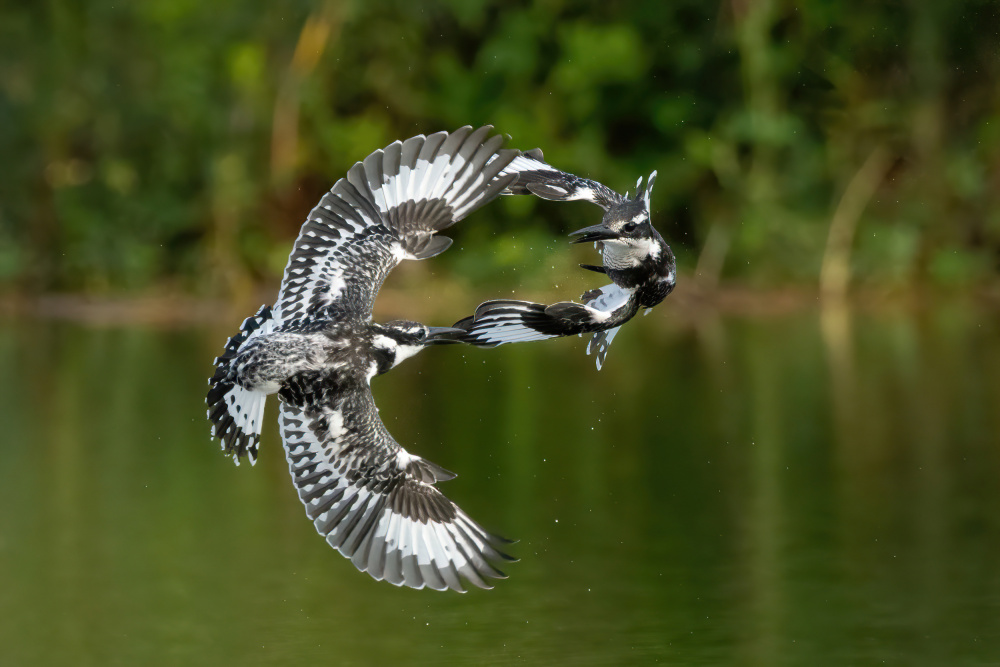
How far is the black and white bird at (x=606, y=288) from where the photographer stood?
6.13 meters

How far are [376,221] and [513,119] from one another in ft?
59.4

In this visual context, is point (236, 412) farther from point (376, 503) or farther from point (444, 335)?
point (444, 335)

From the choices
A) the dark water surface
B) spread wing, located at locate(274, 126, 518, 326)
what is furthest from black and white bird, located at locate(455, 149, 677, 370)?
the dark water surface

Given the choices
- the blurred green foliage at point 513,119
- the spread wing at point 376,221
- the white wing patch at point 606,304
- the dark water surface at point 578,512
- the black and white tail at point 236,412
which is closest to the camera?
Result: the white wing patch at point 606,304

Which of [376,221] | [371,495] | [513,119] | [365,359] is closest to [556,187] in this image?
[376,221]

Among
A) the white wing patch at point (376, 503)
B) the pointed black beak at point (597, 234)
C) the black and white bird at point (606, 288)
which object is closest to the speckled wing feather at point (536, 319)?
the black and white bird at point (606, 288)

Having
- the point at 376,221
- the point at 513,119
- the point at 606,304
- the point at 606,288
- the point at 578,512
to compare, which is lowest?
the point at 606,304

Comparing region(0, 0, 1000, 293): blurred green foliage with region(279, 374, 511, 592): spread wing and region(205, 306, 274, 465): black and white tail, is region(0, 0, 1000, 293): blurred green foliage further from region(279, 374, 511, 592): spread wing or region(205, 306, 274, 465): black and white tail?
region(279, 374, 511, 592): spread wing

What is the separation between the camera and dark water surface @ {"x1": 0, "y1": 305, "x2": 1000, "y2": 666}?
973 cm

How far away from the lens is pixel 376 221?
6711 mm

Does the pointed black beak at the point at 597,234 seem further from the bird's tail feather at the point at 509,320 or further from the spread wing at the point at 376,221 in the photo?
the spread wing at the point at 376,221

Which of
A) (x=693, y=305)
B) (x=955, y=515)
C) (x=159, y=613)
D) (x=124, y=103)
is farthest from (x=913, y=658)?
(x=124, y=103)

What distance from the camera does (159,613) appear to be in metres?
10.5

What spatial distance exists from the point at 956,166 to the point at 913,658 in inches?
640
